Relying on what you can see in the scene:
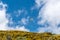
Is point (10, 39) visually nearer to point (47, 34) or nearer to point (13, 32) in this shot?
point (13, 32)

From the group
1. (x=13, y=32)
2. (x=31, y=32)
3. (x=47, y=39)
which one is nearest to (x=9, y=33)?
(x=13, y=32)

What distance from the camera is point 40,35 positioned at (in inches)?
4026

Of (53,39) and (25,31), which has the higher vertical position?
(25,31)

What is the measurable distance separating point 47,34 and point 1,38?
689 inches

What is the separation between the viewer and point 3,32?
10494cm

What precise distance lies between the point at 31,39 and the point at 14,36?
681cm

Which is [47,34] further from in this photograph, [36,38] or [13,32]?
[13,32]

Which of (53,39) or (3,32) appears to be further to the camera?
(3,32)

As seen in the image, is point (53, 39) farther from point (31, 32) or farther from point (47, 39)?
point (31, 32)

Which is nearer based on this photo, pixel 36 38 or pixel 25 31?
pixel 36 38

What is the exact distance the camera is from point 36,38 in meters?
101

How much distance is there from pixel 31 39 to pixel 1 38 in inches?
447

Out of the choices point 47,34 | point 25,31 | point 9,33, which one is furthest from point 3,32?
point 47,34

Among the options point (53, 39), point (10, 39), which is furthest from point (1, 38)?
point (53, 39)
